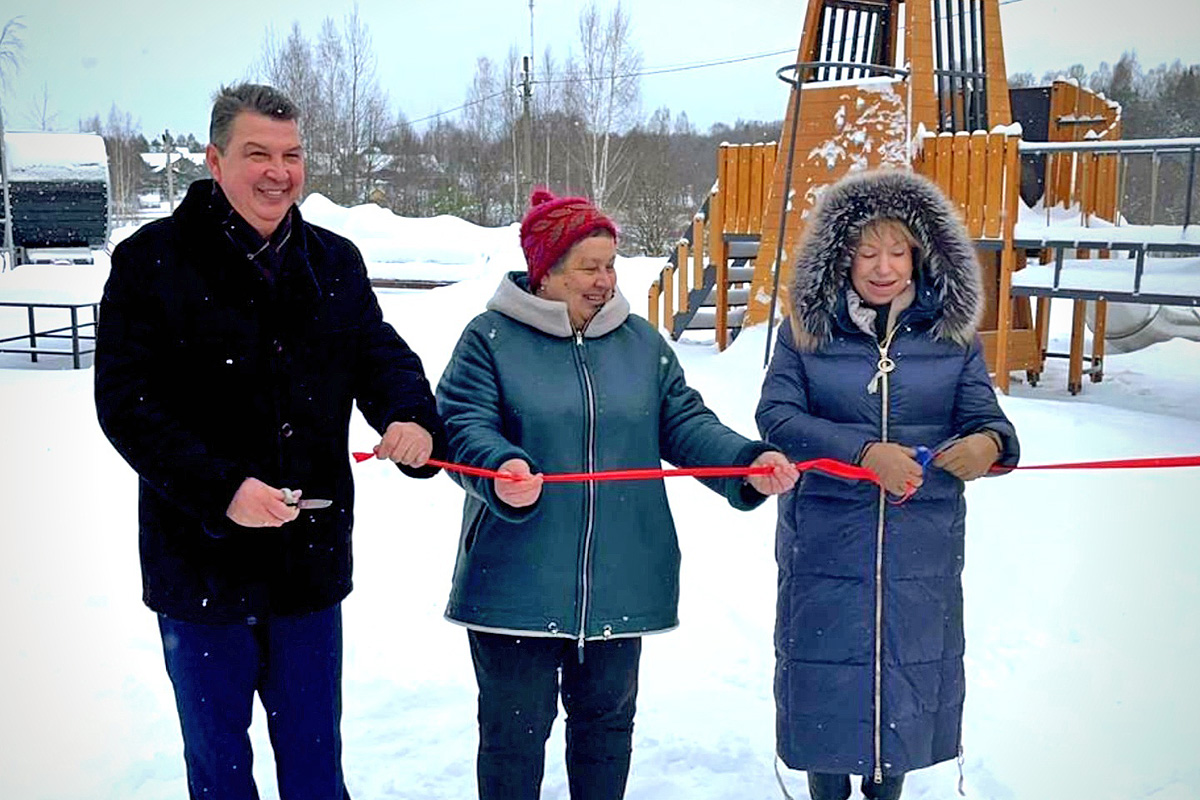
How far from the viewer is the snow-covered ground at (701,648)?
3324mm

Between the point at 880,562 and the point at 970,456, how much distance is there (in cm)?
36

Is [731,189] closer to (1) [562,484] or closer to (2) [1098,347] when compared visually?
(2) [1098,347]

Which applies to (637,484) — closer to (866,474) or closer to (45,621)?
(866,474)

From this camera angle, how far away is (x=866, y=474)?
8.42 ft

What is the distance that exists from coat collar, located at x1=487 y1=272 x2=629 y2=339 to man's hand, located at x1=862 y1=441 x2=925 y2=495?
71cm

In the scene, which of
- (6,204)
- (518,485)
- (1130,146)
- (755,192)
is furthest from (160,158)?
(518,485)

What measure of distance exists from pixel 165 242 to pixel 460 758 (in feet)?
6.43

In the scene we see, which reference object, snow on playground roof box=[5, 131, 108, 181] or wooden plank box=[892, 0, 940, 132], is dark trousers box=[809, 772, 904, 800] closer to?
wooden plank box=[892, 0, 940, 132]

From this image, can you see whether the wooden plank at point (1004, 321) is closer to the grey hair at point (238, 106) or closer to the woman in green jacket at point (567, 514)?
the woman in green jacket at point (567, 514)

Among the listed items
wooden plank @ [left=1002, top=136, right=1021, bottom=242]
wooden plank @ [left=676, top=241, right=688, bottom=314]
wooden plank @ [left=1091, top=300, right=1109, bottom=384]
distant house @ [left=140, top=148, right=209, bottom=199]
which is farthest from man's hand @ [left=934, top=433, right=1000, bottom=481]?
distant house @ [left=140, top=148, right=209, bottom=199]

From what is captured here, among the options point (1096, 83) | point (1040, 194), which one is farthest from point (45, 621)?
point (1096, 83)

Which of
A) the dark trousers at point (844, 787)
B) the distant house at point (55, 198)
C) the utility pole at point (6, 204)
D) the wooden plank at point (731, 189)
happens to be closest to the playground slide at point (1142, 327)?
the wooden plank at point (731, 189)

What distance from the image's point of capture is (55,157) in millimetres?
19875

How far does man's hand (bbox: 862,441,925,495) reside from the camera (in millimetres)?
2500
